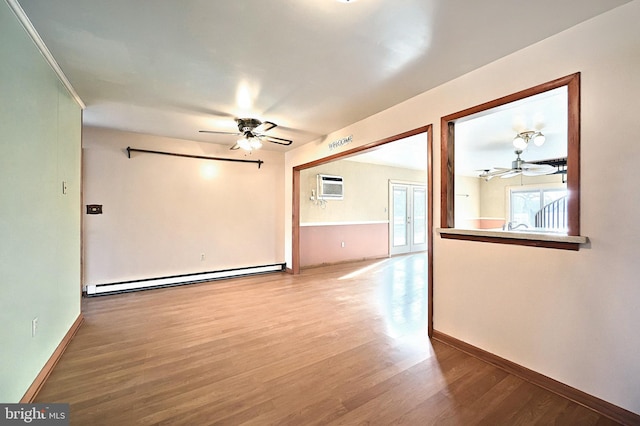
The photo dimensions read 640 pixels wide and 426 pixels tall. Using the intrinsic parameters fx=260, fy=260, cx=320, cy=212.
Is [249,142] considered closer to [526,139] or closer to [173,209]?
[173,209]

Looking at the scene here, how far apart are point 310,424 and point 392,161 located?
591cm

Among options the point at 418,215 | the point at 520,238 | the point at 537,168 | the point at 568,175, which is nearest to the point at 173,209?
the point at 520,238

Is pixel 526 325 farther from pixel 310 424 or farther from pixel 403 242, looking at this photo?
pixel 403 242

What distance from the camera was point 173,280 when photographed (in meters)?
4.39

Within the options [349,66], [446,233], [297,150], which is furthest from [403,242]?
[349,66]

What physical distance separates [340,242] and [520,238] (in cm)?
441

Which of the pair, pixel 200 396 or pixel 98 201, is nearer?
pixel 200 396

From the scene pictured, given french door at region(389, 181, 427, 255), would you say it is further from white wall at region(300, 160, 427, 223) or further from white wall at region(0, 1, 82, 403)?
white wall at region(0, 1, 82, 403)

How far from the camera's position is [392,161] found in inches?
256

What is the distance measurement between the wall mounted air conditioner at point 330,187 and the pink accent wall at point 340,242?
696 millimetres

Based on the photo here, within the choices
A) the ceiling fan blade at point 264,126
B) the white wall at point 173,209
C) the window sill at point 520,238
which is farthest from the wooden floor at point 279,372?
the ceiling fan blade at point 264,126

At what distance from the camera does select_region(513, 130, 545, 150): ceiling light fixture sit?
12.1 feet

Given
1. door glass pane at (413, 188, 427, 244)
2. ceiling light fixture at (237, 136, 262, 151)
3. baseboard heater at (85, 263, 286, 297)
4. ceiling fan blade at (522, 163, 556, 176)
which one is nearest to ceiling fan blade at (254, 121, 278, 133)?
ceiling light fixture at (237, 136, 262, 151)

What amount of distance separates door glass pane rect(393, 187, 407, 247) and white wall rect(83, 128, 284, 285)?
3.53 m
